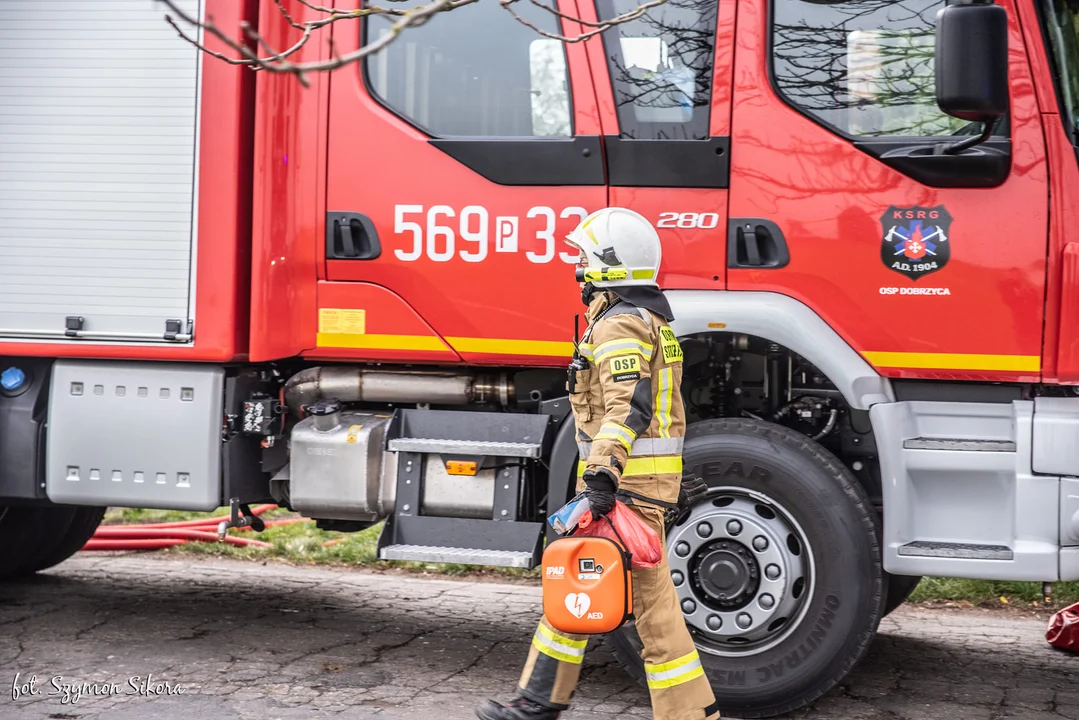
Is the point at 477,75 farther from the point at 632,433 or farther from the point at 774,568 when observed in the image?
the point at 774,568

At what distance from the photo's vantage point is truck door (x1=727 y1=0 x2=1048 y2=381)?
165 inches

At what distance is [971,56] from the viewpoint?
12.5 ft

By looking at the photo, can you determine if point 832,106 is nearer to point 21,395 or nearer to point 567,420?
point 567,420

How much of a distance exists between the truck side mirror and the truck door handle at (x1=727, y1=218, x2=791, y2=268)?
77 centimetres

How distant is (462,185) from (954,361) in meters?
1.90

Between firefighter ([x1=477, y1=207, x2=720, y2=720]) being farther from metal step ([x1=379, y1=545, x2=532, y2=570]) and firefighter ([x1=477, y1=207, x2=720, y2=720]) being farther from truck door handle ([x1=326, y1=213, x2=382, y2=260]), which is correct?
truck door handle ([x1=326, y1=213, x2=382, y2=260])

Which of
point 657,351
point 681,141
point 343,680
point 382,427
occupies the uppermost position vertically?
point 681,141

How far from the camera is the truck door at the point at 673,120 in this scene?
4453mm

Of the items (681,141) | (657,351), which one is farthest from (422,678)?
(681,141)

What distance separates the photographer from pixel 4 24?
4.93m

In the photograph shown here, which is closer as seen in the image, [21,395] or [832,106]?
[832,106]

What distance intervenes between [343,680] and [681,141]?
96.0 inches

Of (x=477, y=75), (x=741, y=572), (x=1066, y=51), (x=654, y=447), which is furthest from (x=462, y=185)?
(x=1066, y=51)

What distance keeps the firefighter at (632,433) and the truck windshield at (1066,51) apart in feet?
4.94
